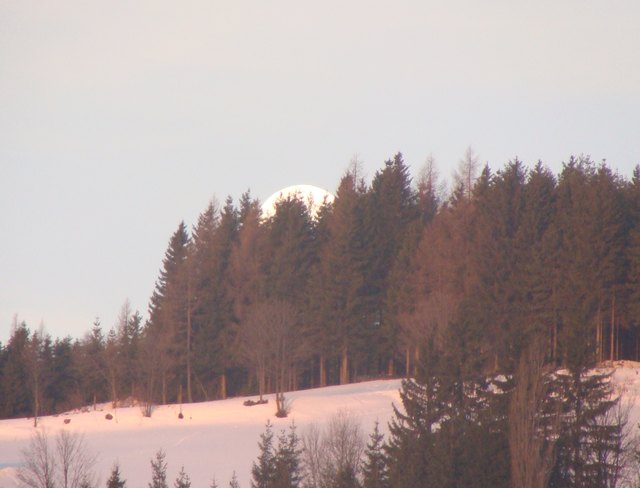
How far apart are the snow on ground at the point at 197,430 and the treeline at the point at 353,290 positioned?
121 inches

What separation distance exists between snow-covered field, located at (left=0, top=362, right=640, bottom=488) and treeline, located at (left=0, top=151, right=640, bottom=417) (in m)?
3.20

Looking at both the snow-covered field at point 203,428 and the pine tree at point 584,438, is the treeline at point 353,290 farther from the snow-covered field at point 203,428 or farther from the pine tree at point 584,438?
the pine tree at point 584,438

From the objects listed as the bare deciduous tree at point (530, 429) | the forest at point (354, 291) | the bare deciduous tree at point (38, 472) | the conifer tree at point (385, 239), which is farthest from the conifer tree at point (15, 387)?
the bare deciduous tree at point (530, 429)

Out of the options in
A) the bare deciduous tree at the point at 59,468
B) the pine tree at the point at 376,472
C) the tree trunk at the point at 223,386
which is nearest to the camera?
the pine tree at the point at 376,472

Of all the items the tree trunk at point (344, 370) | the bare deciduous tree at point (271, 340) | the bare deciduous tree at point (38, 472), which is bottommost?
the bare deciduous tree at point (38, 472)

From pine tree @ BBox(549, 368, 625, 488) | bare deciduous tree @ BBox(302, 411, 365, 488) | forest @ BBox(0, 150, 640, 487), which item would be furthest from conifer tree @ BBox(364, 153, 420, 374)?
pine tree @ BBox(549, 368, 625, 488)

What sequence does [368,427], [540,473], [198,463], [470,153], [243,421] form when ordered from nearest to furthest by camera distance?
[540,473] → [198,463] → [368,427] → [243,421] → [470,153]

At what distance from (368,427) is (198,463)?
842 cm

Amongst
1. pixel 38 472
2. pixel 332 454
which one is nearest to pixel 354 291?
pixel 332 454

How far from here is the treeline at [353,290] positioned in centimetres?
5959

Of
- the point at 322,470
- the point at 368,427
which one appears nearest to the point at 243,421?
the point at 368,427

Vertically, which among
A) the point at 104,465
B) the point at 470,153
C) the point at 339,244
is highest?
Answer: the point at 470,153

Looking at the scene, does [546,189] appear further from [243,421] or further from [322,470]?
[322,470]

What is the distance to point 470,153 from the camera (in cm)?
8938
